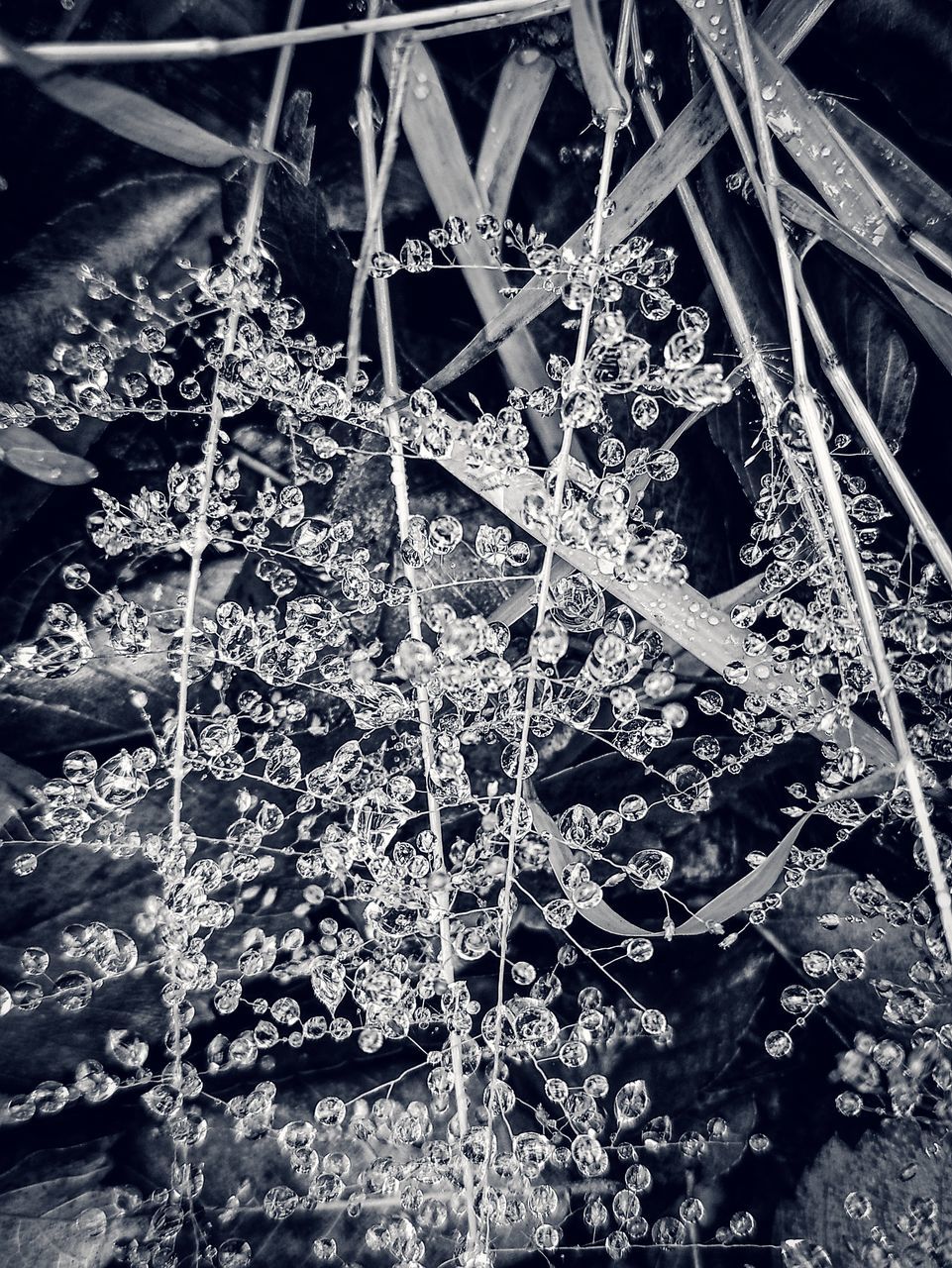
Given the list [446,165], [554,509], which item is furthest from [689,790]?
[446,165]

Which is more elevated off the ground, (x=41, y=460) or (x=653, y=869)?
(x=41, y=460)

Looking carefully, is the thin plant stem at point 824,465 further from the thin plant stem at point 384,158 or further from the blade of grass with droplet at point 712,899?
the thin plant stem at point 384,158

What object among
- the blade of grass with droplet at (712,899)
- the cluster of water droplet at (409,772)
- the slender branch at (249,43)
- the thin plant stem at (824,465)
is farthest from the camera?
the blade of grass with droplet at (712,899)

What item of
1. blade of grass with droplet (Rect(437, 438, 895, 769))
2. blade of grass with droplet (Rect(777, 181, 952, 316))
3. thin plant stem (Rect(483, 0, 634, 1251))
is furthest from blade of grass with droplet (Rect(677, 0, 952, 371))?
blade of grass with droplet (Rect(437, 438, 895, 769))

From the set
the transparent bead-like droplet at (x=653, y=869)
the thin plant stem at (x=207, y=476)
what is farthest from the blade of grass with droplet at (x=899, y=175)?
the transparent bead-like droplet at (x=653, y=869)

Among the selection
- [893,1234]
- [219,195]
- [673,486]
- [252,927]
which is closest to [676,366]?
[673,486]

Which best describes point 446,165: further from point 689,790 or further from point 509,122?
point 689,790

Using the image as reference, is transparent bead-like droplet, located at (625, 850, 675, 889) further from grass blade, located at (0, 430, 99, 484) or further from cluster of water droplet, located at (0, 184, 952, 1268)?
grass blade, located at (0, 430, 99, 484)

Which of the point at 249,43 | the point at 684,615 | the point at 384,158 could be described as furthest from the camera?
the point at 684,615
